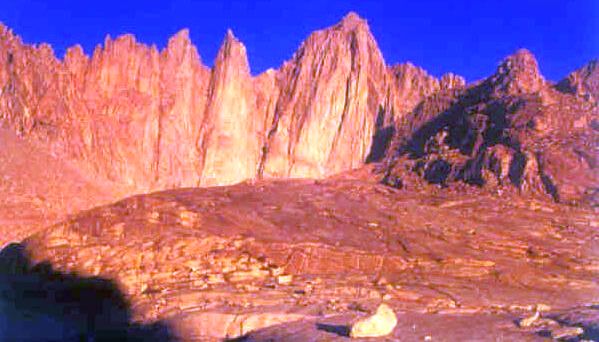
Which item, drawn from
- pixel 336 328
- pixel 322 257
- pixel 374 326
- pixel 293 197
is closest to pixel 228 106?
pixel 293 197

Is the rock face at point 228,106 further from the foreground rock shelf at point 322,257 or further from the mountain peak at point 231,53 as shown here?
the foreground rock shelf at point 322,257

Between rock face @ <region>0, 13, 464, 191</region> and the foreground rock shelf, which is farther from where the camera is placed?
rock face @ <region>0, 13, 464, 191</region>

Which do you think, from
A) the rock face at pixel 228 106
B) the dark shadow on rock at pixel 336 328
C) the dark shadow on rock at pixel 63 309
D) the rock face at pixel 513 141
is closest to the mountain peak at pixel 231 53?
the rock face at pixel 228 106

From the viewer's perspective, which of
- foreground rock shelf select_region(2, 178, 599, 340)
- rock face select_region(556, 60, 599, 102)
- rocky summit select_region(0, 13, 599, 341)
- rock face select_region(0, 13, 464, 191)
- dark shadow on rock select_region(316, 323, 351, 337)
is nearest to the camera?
dark shadow on rock select_region(316, 323, 351, 337)

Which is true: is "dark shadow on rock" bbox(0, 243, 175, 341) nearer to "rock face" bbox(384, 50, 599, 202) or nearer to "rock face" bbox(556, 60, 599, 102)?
"rock face" bbox(384, 50, 599, 202)

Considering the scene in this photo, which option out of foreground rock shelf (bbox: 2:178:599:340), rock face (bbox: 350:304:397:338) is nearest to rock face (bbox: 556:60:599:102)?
foreground rock shelf (bbox: 2:178:599:340)
